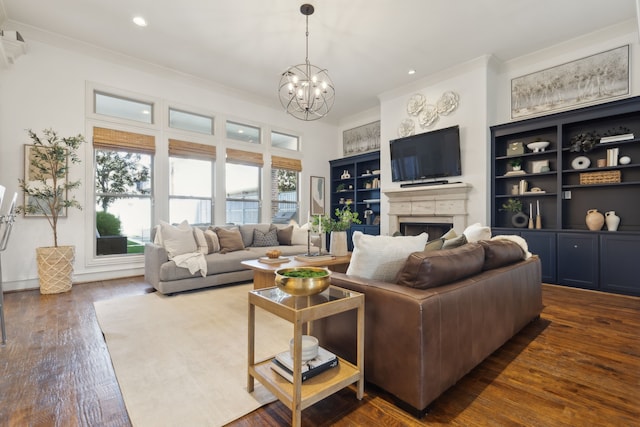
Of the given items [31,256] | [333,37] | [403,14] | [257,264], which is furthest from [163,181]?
[403,14]

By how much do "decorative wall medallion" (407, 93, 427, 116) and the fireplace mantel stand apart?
1.41m

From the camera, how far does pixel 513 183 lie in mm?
4723

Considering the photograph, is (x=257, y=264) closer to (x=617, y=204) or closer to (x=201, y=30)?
(x=201, y=30)

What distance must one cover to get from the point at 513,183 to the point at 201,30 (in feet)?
16.5

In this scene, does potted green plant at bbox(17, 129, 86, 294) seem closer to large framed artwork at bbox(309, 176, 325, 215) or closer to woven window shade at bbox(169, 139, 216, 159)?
woven window shade at bbox(169, 139, 216, 159)

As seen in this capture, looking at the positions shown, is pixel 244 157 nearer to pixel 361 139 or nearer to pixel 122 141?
pixel 122 141

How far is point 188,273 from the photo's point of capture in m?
3.65

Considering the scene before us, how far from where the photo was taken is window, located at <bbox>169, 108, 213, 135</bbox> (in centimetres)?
517

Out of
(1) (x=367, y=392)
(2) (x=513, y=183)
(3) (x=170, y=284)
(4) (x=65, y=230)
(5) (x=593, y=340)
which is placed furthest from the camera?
(2) (x=513, y=183)

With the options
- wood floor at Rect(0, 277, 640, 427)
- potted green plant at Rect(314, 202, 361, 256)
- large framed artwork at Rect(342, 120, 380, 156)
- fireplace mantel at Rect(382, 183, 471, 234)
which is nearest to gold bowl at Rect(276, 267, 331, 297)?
wood floor at Rect(0, 277, 640, 427)

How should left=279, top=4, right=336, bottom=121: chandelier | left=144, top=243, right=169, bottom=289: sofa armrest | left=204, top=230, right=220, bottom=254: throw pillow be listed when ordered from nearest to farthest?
left=279, top=4, right=336, bottom=121: chandelier
left=144, top=243, right=169, bottom=289: sofa armrest
left=204, top=230, right=220, bottom=254: throw pillow

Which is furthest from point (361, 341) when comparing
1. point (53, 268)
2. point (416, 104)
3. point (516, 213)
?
point (416, 104)

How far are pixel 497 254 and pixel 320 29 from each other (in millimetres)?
3380

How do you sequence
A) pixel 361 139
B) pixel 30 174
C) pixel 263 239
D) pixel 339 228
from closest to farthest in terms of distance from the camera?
pixel 339 228 < pixel 30 174 < pixel 263 239 < pixel 361 139
